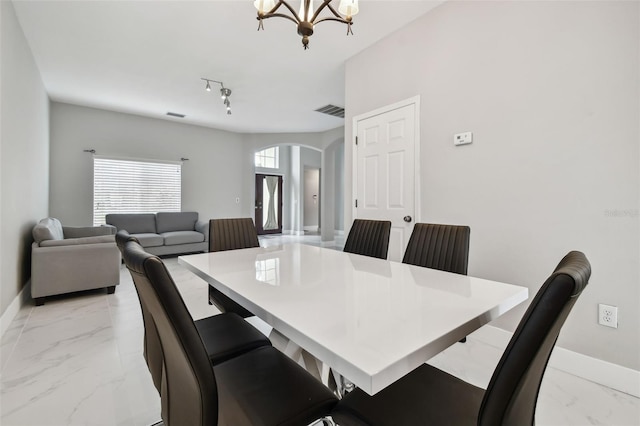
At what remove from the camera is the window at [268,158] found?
9.59 meters

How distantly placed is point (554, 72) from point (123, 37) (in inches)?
152

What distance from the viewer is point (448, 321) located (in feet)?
2.70

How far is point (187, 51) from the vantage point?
3.30 m

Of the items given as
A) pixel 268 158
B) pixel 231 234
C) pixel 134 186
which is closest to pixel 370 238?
pixel 231 234

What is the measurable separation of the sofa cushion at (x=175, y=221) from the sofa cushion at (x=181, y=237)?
0.18 m

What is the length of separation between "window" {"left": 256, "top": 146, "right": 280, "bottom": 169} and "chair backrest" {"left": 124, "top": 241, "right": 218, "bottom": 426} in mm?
9096

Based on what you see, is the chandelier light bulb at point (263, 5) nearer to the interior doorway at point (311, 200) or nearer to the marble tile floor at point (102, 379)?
the marble tile floor at point (102, 379)

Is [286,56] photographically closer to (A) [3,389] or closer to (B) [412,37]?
(B) [412,37]

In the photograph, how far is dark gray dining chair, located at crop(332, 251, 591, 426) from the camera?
540 millimetres

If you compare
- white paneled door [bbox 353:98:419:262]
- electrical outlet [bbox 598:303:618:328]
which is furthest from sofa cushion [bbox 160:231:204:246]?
electrical outlet [bbox 598:303:618:328]

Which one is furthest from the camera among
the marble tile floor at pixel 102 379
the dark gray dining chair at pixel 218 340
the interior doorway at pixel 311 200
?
the interior doorway at pixel 311 200

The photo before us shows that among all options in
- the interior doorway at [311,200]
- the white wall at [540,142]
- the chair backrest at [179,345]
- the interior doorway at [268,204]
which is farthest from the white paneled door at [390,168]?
the interior doorway at [311,200]

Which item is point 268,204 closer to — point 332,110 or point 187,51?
point 332,110

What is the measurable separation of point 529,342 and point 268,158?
968 centimetres
